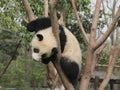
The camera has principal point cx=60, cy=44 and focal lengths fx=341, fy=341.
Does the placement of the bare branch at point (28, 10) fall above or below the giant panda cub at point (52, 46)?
above

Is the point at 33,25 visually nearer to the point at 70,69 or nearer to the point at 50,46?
the point at 50,46

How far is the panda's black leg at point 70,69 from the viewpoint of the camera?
2.71 metres

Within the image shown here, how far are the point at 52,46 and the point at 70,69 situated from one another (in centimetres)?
28

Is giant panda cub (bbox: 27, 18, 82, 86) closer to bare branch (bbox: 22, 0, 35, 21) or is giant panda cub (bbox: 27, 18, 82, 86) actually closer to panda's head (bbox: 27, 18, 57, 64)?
panda's head (bbox: 27, 18, 57, 64)

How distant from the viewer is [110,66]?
272 centimetres

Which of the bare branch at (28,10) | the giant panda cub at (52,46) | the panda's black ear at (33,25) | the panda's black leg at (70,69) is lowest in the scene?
the panda's black leg at (70,69)

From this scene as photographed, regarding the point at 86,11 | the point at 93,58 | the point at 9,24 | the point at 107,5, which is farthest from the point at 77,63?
the point at 107,5

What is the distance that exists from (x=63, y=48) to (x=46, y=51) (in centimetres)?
15

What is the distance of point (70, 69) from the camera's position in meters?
2.81

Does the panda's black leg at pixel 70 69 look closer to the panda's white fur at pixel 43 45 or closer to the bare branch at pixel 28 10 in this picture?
the panda's white fur at pixel 43 45

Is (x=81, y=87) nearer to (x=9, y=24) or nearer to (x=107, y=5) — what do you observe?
(x=9, y=24)

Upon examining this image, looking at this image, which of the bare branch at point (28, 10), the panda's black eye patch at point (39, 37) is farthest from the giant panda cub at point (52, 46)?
the bare branch at point (28, 10)

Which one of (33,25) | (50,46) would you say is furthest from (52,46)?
(33,25)

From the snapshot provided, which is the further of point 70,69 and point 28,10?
point 70,69
